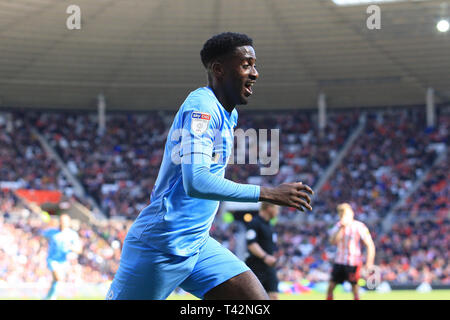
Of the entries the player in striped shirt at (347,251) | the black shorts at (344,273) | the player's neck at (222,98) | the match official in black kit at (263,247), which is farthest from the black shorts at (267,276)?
the player's neck at (222,98)

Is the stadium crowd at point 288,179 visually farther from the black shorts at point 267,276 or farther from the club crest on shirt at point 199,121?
the club crest on shirt at point 199,121

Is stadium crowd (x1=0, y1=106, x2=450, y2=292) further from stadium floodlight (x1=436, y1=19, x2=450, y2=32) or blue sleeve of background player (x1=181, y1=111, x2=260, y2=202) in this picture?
blue sleeve of background player (x1=181, y1=111, x2=260, y2=202)

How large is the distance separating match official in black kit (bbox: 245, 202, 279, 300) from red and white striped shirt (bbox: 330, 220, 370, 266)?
227 cm

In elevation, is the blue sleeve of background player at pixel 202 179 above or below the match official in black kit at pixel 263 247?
above

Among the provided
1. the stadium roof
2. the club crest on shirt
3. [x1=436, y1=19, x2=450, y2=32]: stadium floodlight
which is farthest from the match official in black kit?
[x1=436, y1=19, x2=450, y2=32]: stadium floodlight

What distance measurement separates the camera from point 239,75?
391cm

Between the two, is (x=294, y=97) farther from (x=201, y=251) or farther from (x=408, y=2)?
(x=201, y=251)

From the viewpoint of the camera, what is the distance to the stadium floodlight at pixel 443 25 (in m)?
25.8

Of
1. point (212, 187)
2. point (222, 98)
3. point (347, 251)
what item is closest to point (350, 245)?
point (347, 251)

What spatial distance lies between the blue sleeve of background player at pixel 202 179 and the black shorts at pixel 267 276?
6203 millimetres

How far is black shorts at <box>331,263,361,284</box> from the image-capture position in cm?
1168

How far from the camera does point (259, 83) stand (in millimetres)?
31922
